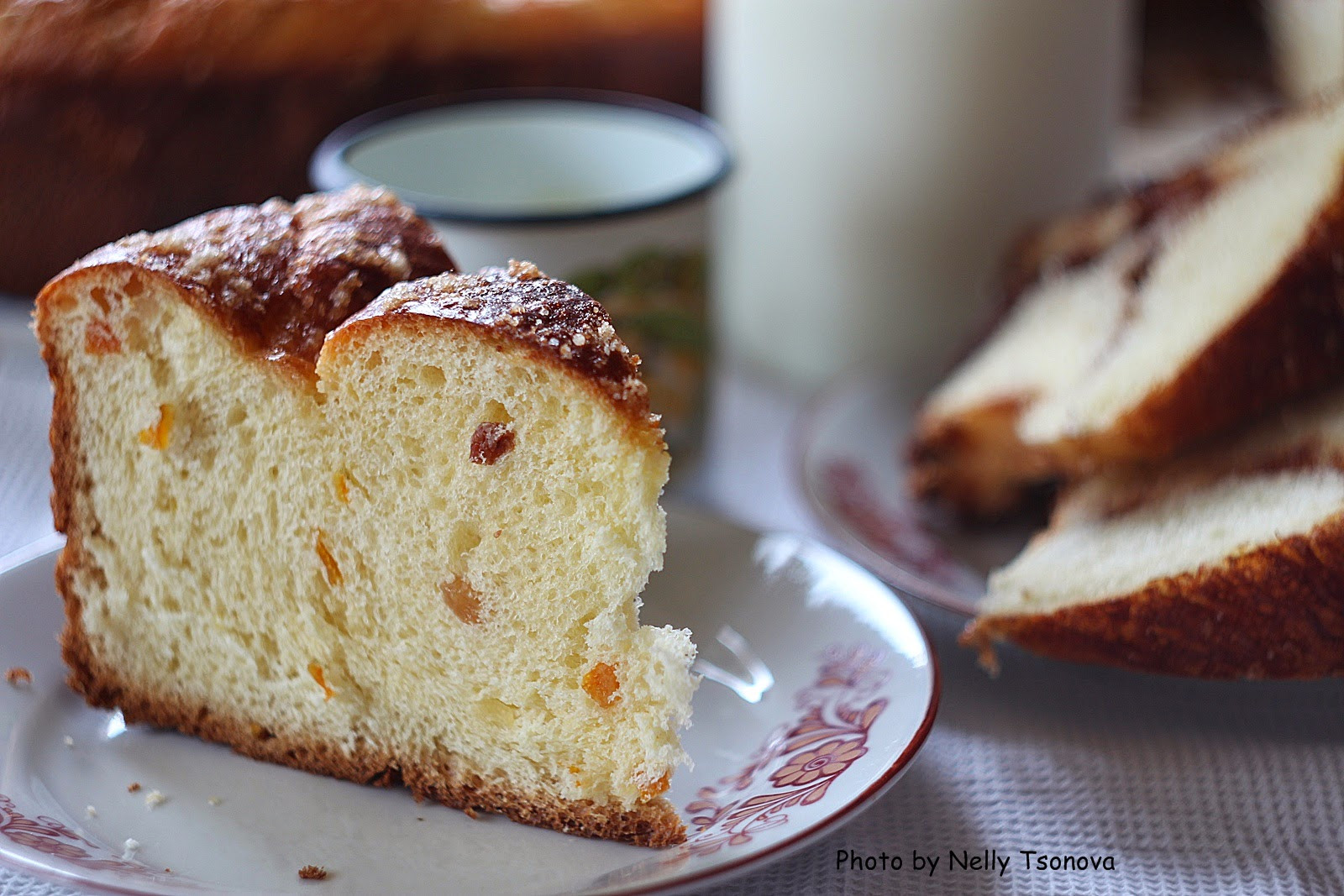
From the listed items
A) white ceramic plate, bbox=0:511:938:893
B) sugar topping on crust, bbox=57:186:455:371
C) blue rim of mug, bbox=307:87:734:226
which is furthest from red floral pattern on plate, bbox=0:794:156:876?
blue rim of mug, bbox=307:87:734:226

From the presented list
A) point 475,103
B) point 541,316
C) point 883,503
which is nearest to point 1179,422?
point 883,503

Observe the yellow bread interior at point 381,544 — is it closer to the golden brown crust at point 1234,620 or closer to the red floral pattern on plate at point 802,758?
the red floral pattern on plate at point 802,758

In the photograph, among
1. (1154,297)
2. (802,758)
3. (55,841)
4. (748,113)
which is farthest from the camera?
(748,113)

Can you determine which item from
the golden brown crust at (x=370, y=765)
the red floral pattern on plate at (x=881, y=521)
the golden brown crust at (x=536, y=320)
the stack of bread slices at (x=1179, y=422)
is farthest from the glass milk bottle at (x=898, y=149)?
the golden brown crust at (x=370, y=765)

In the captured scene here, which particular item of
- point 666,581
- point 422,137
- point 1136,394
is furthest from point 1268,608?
point 422,137

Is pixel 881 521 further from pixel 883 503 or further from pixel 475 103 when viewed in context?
pixel 475 103

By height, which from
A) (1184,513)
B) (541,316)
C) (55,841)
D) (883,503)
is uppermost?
(541,316)
